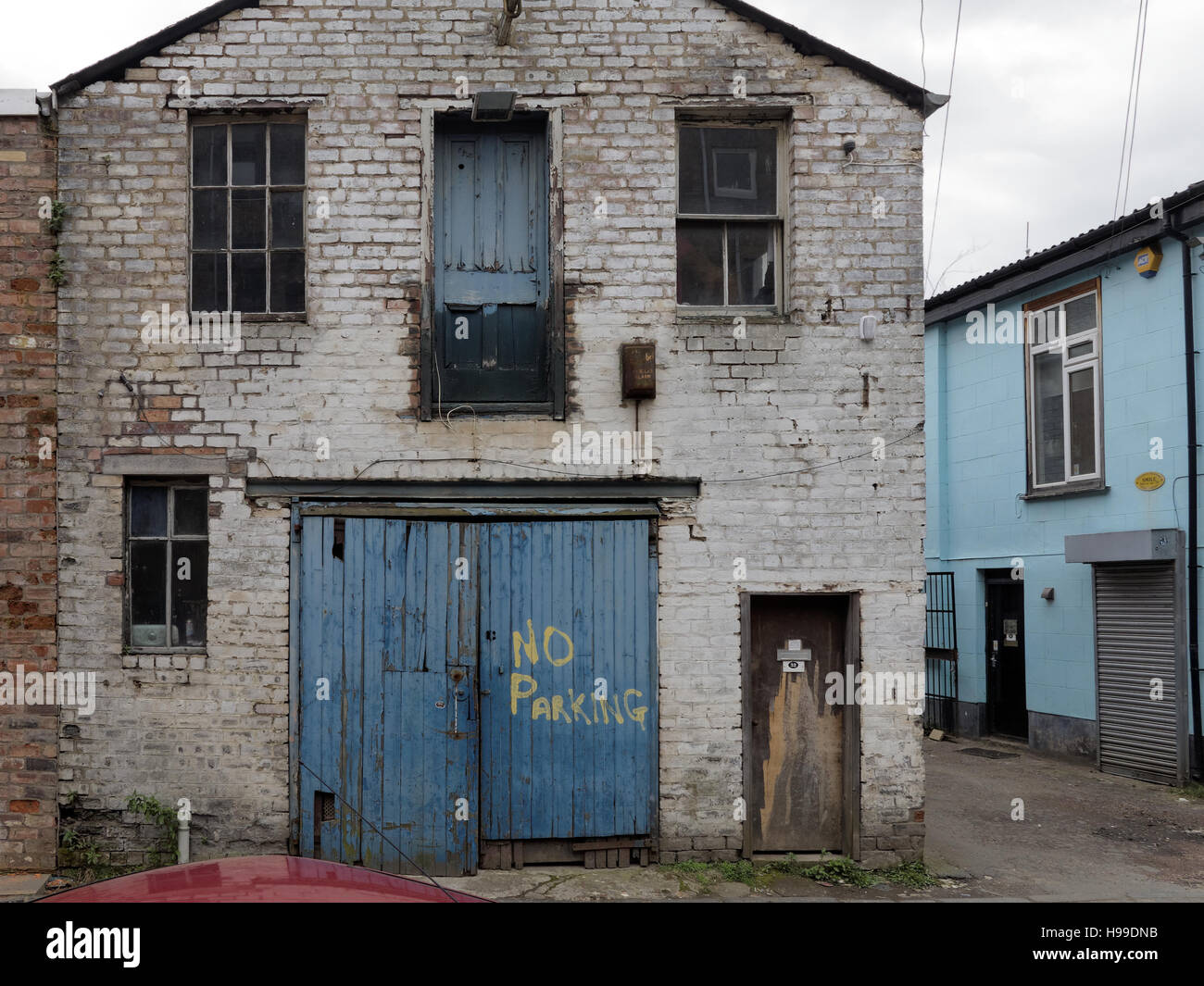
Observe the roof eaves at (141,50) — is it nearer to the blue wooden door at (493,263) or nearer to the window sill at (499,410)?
the blue wooden door at (493,263)

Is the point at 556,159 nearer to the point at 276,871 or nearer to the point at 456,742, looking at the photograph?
the point at 456,742

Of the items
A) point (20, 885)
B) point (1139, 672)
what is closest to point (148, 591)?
point (20, 885)

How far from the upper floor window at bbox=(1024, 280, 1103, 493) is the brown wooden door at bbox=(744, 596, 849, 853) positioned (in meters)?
6.45

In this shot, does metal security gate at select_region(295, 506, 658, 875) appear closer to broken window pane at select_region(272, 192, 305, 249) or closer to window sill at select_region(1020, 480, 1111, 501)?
broken window pane at select_region(272, 192, 305, 249)

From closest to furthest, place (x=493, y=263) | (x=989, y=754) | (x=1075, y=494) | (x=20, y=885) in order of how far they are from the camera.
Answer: (x=20, y=885), (x=493, y=263), (x=1075, y=494), (x=989, y=754)

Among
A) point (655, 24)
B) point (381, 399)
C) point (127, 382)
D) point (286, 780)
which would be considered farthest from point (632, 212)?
point (286, 780)

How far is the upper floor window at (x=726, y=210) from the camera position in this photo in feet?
27.3

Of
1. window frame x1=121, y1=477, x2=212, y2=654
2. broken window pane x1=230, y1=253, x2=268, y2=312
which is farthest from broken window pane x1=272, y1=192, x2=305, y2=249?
window frame x1=121, y1=477, x2=212, y2=654

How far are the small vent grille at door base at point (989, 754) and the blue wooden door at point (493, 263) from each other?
8821 mm

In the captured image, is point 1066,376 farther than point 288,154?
Yes

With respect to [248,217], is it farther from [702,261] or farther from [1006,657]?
[1006,657]

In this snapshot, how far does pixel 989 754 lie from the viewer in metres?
13.6

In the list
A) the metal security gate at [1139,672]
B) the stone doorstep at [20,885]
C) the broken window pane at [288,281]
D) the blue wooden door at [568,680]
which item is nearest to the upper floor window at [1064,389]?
the metal security gate at [1139,672]

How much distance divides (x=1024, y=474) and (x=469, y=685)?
9.43m
